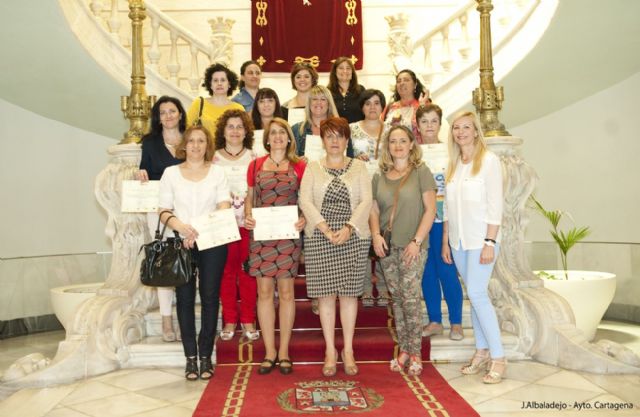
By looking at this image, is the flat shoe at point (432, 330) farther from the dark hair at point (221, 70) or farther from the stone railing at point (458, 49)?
the stone railing at point (458, 49)

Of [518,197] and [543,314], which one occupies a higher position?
[518,197]

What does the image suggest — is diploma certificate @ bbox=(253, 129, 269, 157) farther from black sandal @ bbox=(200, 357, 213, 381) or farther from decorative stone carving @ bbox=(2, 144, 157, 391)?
black sandal @ bbox=(200, 357, 213, 381)

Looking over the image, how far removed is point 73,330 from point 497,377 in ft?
8.63

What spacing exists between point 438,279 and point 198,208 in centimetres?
162

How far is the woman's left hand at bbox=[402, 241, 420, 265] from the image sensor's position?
379 centimetres

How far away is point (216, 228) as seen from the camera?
148 inches

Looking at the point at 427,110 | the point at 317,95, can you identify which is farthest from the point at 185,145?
the point at 427,110

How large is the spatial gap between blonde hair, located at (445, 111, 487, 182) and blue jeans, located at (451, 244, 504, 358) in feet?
1.53

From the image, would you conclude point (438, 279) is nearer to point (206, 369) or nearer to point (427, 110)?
point (427, 110)

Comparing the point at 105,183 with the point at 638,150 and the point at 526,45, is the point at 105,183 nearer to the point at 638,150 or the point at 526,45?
the point at 526,45

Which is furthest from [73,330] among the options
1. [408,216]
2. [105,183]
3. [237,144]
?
[408,216]

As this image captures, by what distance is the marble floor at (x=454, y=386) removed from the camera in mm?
3357

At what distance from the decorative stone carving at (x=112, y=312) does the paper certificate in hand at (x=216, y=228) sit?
40.4 inches

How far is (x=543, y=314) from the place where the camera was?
4.22 m
